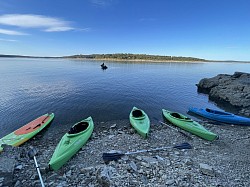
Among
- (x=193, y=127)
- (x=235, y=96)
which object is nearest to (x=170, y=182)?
(x=193, y=127)

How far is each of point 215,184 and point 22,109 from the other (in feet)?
78.0

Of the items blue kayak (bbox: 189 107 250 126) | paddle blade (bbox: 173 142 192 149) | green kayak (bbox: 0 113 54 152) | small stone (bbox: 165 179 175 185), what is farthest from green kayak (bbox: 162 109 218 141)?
green kayak (bbox: 0 113 54 152)

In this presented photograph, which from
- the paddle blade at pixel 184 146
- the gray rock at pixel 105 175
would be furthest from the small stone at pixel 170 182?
the paddle blade at pixel 184 146

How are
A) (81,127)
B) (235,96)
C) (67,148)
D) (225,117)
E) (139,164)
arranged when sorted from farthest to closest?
(235,96), (225,117), (81,127), (67,148), (139,164)

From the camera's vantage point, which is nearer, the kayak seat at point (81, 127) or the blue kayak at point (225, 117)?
the kayak seat at point (81, 127)

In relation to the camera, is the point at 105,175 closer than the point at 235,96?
Yes

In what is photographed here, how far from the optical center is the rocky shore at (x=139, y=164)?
7.84 meters

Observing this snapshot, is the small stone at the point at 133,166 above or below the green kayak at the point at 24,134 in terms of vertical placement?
above

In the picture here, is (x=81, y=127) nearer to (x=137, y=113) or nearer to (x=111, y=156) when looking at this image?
(x=111, y=156)

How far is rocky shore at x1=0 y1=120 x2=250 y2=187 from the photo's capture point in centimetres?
784

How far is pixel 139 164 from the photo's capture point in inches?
365

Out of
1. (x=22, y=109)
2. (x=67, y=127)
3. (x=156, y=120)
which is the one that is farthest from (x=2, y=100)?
(x=156, y=120)

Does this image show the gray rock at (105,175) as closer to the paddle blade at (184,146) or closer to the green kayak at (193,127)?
the paddle blade at (184,146)

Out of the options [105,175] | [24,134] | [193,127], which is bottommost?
[24,134]
